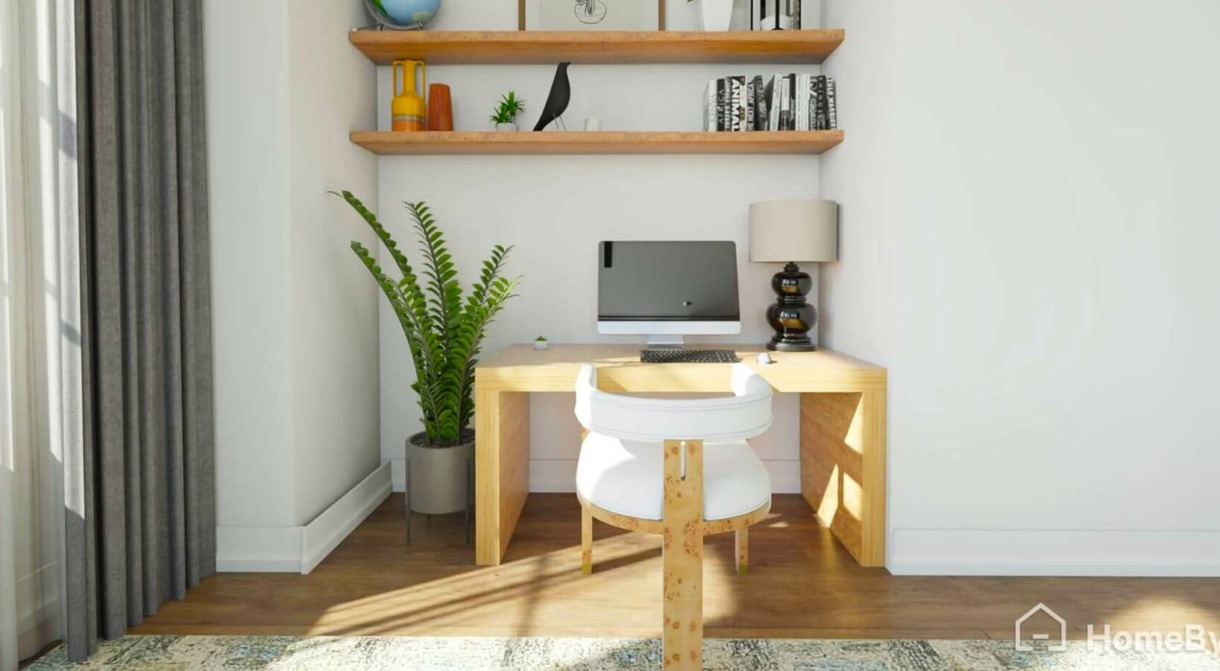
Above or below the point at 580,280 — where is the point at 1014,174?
above

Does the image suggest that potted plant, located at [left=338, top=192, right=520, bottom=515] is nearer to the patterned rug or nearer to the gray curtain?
the gray curtain

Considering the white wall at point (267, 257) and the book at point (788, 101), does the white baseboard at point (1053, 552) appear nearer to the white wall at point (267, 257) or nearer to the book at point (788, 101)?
the book at point (788, 101)

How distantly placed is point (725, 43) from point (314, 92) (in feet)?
5.04

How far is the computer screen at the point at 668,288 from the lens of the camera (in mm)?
2934

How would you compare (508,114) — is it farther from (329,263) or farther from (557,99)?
(329,263)

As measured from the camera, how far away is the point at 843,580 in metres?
2.31

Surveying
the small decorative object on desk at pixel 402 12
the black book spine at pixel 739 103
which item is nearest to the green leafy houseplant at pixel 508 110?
the small decorative object on desk at pixel 402 12

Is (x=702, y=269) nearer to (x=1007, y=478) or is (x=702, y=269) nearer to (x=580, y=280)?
(x=580, y=280)

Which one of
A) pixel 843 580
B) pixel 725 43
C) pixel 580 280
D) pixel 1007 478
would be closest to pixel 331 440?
pixel 580 280

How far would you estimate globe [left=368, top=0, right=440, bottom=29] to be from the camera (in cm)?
287

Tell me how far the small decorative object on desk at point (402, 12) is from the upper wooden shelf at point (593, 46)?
108mm

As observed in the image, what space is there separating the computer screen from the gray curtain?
4.76 feet

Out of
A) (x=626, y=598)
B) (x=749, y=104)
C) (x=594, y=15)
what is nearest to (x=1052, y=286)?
(x=749, y=104)

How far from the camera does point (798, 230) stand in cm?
279
